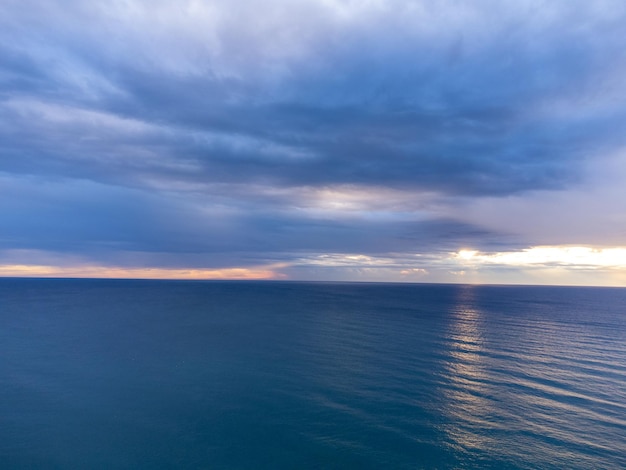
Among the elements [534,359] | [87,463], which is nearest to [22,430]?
[87,463]

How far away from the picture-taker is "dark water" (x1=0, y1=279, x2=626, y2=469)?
35531 mm

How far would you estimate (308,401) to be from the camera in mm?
47500

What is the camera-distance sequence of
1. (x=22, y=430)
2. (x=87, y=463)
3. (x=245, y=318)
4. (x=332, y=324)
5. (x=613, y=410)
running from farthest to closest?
(x=245, y=318) → (x=332, y=324) → (x=613, y=410) → (x=22, y=430) → (x=87, y=463)

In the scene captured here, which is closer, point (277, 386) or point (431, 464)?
point (431, 464)

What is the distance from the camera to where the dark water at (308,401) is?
117 feet

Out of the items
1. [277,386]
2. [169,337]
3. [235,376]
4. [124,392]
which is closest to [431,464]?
[277,386]

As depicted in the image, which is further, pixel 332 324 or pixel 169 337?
pixel 332 324

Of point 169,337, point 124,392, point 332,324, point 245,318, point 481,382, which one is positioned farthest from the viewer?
point 245,318

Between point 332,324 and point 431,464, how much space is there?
7884 cm

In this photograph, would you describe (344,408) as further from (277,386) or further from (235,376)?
(235,376)

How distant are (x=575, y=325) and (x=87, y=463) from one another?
133 m

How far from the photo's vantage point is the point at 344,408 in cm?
4525

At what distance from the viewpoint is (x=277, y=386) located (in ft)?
174

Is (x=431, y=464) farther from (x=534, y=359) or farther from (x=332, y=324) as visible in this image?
(x=332, y=324)
